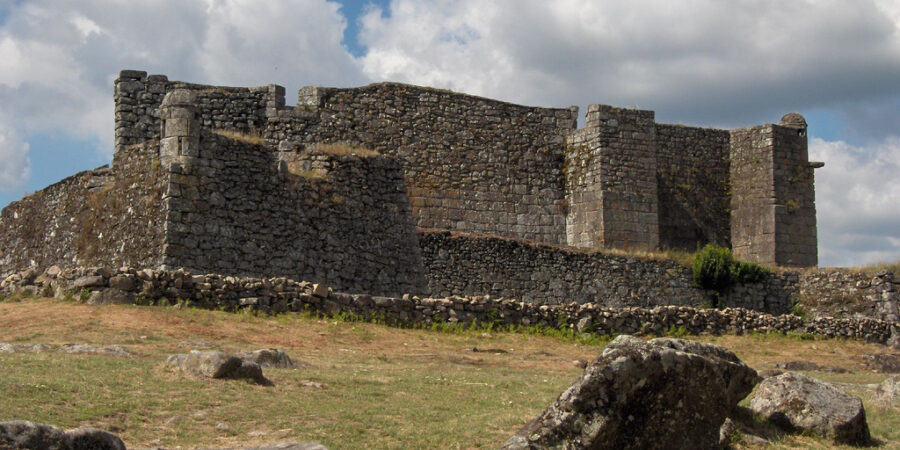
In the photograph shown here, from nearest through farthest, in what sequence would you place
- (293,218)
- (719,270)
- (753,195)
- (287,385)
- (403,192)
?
(287,385) → (293,218) → (403,192) → (719,270) → (753,195)

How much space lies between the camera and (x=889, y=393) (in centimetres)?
1384

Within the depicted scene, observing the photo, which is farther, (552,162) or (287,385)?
(552,162)

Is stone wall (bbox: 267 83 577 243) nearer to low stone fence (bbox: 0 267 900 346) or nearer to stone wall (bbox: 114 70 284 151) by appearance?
stone wall (bbox: 114 70 284 151)

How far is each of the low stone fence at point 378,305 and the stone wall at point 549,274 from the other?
4509 millimetres

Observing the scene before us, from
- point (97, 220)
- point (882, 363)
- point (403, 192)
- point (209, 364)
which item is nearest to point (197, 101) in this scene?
point (97, 220)

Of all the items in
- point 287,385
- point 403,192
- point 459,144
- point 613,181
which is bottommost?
point 287,385

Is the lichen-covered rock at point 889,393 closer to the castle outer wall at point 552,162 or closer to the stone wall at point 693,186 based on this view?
the castle outer wall at point 552,162

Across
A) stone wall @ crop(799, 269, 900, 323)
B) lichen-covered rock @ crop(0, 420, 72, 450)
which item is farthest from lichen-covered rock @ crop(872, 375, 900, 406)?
stone wall @ crop(799, 269, 900, 323)

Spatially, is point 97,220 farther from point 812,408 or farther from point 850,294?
point 850,294

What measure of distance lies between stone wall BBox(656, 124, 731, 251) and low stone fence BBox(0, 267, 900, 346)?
8.75 metres

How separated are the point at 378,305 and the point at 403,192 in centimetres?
388

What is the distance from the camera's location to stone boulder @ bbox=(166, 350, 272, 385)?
11953 millimetres

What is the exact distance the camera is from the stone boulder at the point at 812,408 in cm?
1143

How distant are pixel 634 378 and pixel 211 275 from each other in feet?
34.7
